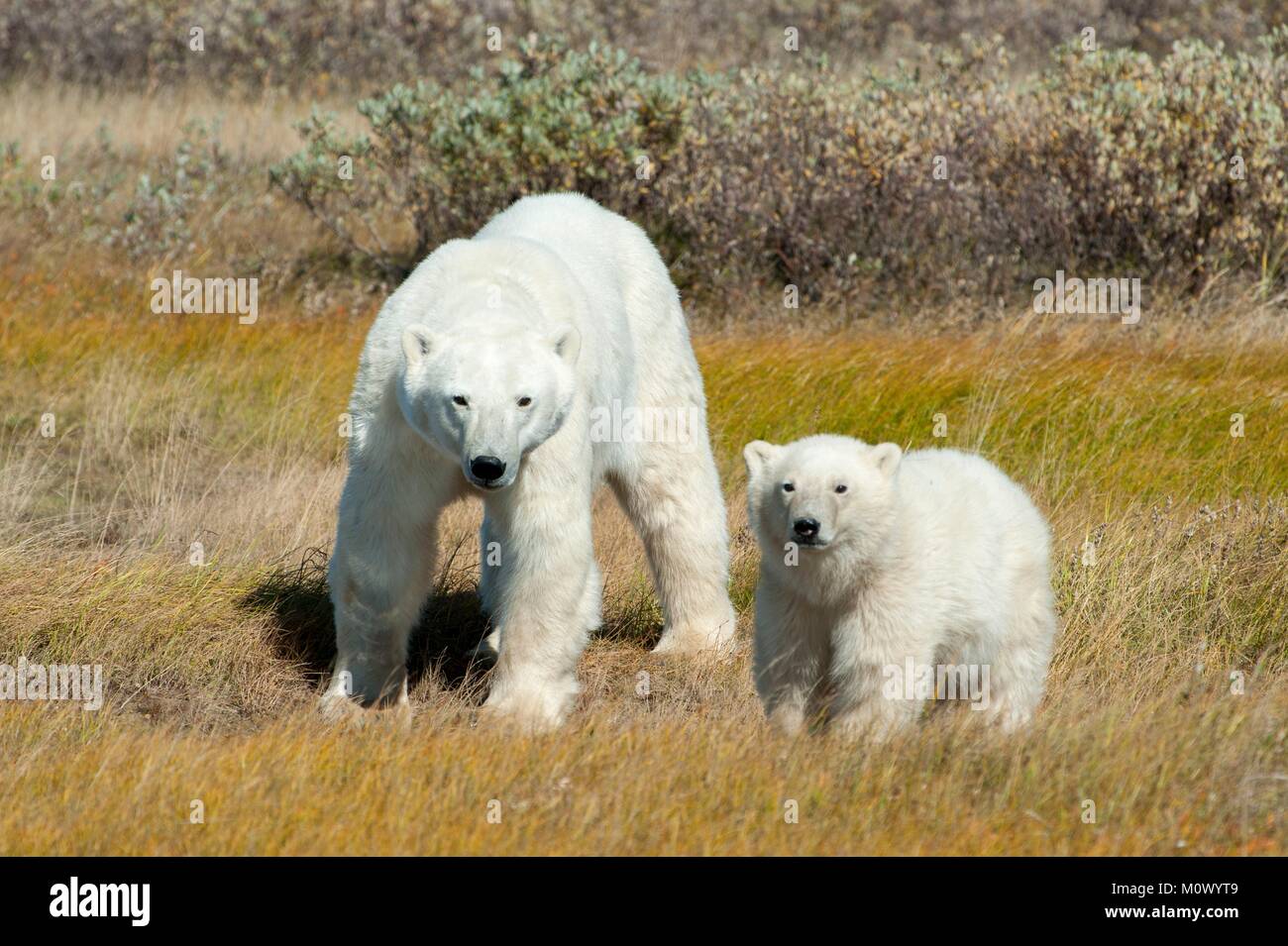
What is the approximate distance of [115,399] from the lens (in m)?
8.87

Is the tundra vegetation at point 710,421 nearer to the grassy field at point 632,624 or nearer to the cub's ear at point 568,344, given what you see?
the grassy field at point 632,624

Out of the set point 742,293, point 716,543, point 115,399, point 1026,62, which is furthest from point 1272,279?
point 1026,62

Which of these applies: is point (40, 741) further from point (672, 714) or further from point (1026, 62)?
point (1026, 62)

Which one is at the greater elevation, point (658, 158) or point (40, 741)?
point (658, 158)

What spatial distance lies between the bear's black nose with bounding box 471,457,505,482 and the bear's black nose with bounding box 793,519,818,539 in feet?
2.74

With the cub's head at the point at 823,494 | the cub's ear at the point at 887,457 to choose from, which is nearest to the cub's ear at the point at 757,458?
the cub's head at the point at 823,494

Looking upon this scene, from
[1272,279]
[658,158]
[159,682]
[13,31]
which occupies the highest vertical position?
[13,31]

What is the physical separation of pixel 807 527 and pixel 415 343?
1.31 meters

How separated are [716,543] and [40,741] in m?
2.82

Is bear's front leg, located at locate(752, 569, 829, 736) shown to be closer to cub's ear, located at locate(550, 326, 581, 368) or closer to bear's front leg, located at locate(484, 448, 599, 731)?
bear's front leg, located at locate(484, 448, 599, 731)

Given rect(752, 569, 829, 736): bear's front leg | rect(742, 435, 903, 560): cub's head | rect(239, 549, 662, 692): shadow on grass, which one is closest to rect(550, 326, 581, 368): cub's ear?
rect(742, 435, 903, 560): cub's head

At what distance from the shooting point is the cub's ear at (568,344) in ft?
16.0

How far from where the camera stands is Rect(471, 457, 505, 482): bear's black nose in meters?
4.39

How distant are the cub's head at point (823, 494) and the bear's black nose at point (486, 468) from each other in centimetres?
74
